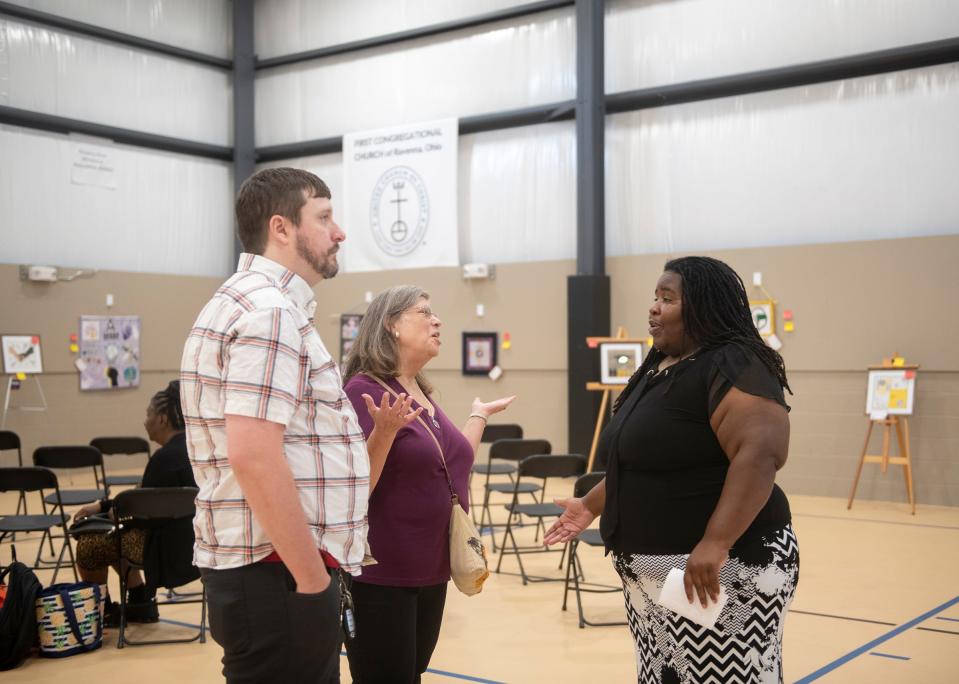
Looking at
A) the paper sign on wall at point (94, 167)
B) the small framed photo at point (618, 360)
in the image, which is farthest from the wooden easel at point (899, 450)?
the paper sign on wall at point (94, 167)

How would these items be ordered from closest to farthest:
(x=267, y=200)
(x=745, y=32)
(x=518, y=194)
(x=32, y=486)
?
1. (x=267, y=200)
2. (x=32, y=486)
3. (x=745, y=32)
4. (x=518, y=194)

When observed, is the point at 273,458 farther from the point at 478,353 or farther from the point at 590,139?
the point at 478,353

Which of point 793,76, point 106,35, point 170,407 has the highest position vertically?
point 106,35

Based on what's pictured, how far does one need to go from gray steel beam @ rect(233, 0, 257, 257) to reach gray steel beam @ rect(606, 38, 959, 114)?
5305 mm

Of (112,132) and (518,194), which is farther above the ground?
(112,132)

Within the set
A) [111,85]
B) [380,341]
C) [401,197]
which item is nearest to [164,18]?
[111,85]

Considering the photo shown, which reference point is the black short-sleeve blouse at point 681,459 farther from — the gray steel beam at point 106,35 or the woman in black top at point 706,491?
the gray steel beam at point 106,35

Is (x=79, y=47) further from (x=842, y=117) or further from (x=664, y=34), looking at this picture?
(x=842, y=117)

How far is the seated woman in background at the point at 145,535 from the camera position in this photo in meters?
4.78

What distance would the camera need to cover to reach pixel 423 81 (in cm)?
1231

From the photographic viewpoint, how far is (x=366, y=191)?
1251cm

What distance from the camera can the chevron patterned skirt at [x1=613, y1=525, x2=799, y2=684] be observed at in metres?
2.16

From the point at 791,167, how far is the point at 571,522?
26.4ft

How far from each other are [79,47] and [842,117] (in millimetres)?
8910
